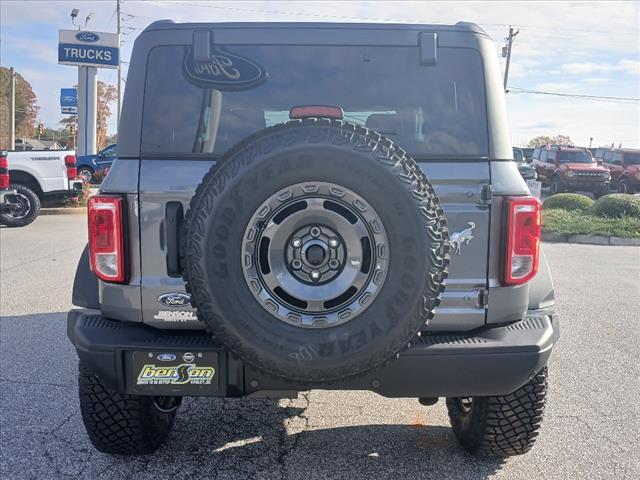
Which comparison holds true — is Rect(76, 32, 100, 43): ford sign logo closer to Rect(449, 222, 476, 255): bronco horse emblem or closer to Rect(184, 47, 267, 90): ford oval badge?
Rect(184, 47, 267, 90): ford oval badge

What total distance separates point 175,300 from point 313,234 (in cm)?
72

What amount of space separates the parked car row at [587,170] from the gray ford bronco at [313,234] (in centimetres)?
2556

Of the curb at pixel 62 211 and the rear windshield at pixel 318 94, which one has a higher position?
the rear windshield at pixel 318 94

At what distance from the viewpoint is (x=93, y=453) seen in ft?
11.6

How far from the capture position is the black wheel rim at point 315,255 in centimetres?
255

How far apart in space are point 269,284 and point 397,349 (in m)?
0.54

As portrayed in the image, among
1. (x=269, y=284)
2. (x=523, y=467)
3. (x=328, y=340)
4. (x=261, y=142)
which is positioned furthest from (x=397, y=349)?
(x=523, y=467)

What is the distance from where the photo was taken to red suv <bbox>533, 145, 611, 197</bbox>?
2684 centimetres

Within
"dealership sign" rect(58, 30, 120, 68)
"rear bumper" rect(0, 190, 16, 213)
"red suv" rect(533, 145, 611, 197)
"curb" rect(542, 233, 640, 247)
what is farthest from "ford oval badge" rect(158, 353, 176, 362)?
"red suv" rect(533, 145, 611, 197)

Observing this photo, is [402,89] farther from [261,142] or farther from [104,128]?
[104,128]

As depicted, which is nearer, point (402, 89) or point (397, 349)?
point (397, 349)

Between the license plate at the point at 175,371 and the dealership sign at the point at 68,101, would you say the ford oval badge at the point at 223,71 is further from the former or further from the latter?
Result: the dealership sign at the point at 68,101

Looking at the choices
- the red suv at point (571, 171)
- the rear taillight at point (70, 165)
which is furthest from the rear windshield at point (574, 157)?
the rear taillight at point (70, 165)

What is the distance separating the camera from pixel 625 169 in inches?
1110
